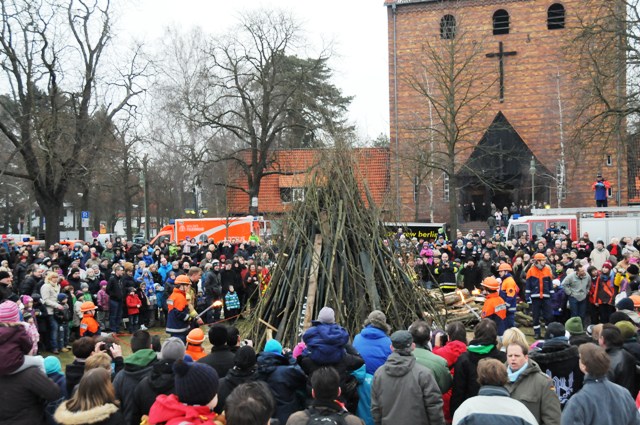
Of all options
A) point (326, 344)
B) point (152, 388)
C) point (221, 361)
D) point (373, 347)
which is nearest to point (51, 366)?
point (152, 388)

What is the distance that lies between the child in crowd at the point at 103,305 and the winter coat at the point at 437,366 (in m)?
10.6

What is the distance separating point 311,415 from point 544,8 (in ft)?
140

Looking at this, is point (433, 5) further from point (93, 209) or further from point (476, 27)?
point (93, 209)

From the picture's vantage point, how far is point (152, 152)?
142ft

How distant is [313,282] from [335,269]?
514 millimetres

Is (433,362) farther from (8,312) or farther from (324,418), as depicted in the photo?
(8,312)

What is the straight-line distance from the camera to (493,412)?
13.3ft

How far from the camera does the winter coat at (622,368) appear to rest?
229 inches

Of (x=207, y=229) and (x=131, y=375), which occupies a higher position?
(x=207, y=229)

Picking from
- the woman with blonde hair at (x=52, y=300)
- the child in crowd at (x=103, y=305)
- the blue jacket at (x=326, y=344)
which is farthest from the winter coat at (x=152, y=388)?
the child in crowd at (x=103, y=305)

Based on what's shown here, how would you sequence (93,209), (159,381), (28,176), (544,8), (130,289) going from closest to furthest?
(159,381), (130,289), (28,176), (544,8), (93,209)

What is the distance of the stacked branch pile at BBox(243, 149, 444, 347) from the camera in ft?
30.5

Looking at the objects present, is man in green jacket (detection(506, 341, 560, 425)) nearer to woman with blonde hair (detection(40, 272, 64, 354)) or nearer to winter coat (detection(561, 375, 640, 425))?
winter coat (detection(561, 375, 640, 425))

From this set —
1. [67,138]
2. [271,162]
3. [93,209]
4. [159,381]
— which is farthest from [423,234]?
[93,209]
